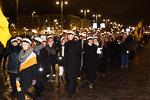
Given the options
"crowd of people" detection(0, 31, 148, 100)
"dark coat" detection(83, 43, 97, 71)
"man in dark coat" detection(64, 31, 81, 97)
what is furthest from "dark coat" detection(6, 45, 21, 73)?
"dark coat" detection(83, 43, 97, 71)

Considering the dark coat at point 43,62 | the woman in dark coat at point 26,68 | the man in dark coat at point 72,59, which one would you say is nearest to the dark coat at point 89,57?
the man in dark coat at point 72,59

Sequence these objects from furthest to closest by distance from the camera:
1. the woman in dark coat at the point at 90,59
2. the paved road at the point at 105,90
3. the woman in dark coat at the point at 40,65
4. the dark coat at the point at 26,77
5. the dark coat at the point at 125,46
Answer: the dark coat at the point at 125,46 → the woman in dark coat at the point at 90,59 → the paved road at the point at 105,90 → the woman in dark coat at the point at 40,65 → the dark coat at the point at 26,77

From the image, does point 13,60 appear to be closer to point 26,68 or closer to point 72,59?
point 72,59

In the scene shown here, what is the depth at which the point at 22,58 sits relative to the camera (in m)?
6.78

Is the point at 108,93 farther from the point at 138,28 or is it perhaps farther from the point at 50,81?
the point at 138,28

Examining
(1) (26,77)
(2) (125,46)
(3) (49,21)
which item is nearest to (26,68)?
(1) (26,77)

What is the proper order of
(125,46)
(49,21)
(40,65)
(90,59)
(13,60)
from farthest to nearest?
(49,21) → (125,46) → (90,59) → (13,60) → (40,65)

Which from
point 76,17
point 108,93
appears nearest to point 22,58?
point 108,93

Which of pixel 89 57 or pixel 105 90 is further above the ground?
pixel 89 57

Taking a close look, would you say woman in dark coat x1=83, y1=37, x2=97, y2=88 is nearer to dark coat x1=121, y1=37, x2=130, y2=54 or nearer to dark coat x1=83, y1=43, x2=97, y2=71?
dark coat x1=83, y1=43, x2=97, y2=71

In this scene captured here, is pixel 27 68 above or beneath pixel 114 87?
above

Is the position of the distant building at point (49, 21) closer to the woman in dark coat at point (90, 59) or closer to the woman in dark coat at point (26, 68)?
the woman in dark coat at point (90, 59)

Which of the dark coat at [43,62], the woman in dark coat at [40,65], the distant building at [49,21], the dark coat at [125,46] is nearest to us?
the woman in dark coat at [40,65]

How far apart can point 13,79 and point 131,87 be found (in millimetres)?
4112
